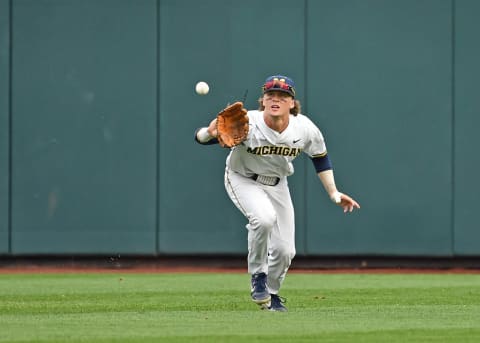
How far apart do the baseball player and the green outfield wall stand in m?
6.23

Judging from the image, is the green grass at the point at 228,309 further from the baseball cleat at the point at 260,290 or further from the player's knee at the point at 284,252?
the player's knee at the point at 284,252

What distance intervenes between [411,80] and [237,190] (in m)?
6.99

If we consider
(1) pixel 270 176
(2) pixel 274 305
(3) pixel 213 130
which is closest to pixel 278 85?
(3) pixel 213 130

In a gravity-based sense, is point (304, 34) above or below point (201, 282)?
above

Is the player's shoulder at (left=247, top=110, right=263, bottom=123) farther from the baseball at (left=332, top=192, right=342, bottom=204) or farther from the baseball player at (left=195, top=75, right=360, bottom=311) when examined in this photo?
the baseball at (left=332, top=192, right=342, bottom=204)

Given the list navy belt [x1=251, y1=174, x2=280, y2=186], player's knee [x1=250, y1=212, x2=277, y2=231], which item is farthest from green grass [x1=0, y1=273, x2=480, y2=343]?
navy belt [x1=251, y1=174, x2=280, y2=186]

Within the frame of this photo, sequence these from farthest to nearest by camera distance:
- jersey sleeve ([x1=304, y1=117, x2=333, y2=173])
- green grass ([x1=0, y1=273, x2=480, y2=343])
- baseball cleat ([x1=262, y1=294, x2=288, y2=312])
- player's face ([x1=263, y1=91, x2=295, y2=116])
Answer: jersey sleeve ([x1=304, y1=117, x2=333, y2=173]) → baseball cleat ([x1=262, y1=294, x2=288, y2=312]) → player's face ([x1=263, y1=91, x2=295, y2=116]) → green grass ([x1=0, y1=273, x2=480, y2=343])

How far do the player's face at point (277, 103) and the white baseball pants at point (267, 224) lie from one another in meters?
0.59

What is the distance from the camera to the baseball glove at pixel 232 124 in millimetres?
9246

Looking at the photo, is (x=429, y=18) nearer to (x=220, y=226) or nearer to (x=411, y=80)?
(x=411, y=80)

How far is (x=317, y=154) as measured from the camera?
984 centimetres

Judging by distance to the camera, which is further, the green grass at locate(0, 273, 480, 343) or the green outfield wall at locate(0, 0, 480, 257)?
Result: the green outfield wall at locate(0, 0, 480, 257)

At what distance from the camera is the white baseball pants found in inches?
→ 369

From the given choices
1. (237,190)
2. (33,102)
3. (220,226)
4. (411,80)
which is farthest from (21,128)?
(237,190)
